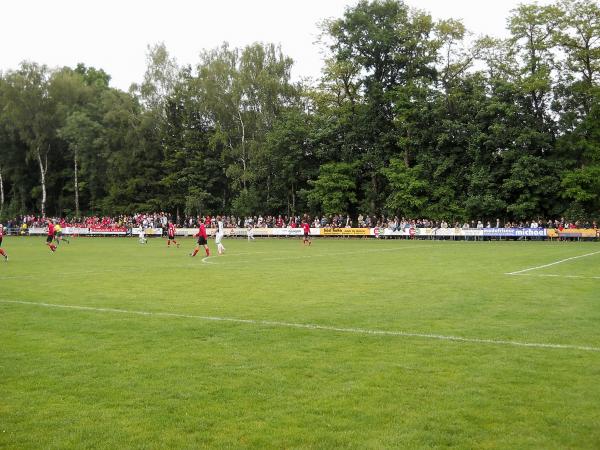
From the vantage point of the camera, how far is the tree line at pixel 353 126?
49406 mm

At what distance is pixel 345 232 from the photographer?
5134 centimetres

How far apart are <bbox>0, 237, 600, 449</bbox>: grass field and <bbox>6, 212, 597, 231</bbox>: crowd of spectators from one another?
108 feet

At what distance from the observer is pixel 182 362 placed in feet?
26.5

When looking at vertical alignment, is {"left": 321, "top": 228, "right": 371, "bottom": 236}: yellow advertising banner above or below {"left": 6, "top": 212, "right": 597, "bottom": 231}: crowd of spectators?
below

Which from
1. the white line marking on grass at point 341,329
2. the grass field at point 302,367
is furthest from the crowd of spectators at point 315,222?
the white line marking on grass at point 341,329

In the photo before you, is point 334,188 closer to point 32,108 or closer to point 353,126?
point 353,126

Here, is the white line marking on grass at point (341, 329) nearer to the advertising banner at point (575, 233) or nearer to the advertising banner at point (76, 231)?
the advertising banner at point (575, 233)

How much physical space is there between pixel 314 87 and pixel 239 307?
51202mm


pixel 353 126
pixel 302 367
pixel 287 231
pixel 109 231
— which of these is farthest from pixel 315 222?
pixel 302 367

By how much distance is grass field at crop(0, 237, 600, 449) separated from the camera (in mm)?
5574

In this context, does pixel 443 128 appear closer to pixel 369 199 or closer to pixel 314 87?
pixel 369 199

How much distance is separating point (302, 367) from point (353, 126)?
50807mm

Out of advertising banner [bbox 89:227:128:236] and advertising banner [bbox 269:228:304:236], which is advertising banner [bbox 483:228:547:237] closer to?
advertising banner [bbox 269:228:304:236]

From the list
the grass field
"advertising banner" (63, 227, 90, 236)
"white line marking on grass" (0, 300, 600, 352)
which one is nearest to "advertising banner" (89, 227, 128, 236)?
"advertising banner" (63, 227, 90, 236)
